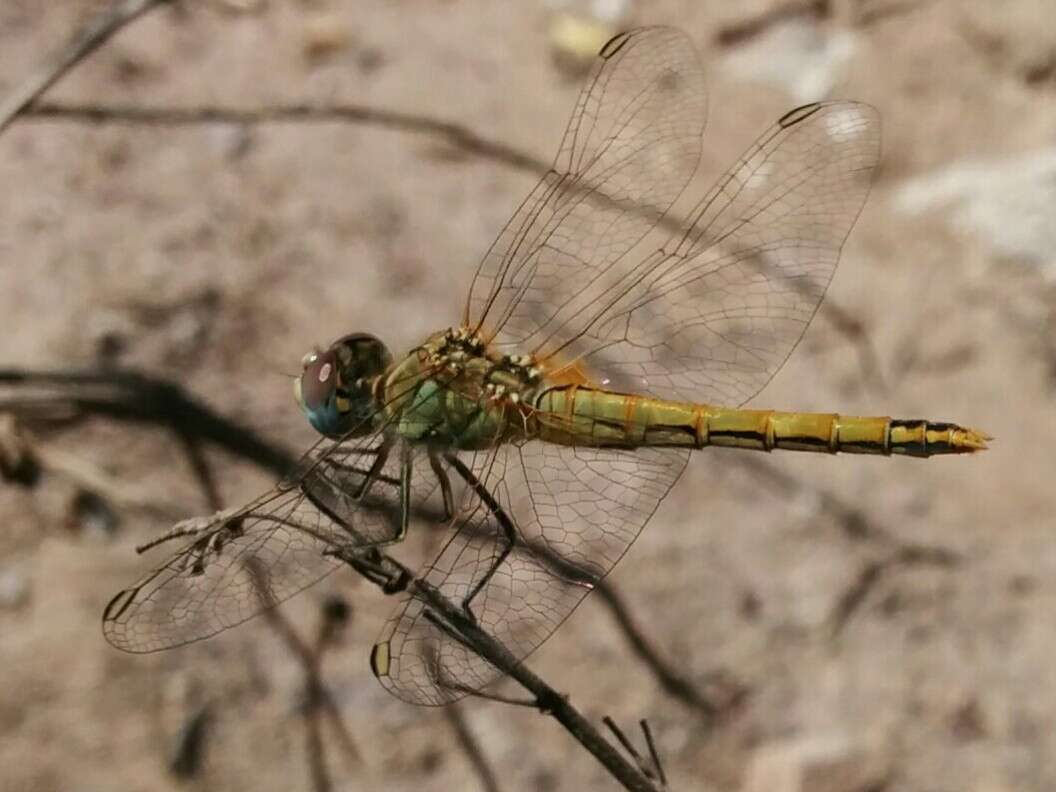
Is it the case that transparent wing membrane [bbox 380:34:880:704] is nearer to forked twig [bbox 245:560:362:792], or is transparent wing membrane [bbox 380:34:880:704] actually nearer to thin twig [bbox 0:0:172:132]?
forked twig [bbox 245:560:362:792]

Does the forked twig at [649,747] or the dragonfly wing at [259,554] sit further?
the dragonfly wing at [259,554]

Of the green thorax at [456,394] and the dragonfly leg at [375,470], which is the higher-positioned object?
the green thorax at [456,394]

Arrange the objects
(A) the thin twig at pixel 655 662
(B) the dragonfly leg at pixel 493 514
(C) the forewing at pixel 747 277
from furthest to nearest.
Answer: (A) the thin twig at pixel 655 662 < (C) the forewing at pixel 747 277 < (B) the dragonfly leg at pixel 493 514

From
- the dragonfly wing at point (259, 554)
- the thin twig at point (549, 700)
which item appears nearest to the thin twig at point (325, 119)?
the dragonfly wing at point (259, 554)

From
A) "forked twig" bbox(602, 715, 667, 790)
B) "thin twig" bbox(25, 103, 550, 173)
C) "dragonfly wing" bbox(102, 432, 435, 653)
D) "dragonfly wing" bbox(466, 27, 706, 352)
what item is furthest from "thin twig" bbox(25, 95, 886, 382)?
"forked twig" bbox(602, 715, 667, 790)

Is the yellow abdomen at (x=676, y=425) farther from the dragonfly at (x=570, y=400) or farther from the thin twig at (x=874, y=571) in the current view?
the thin twig at (x=874, y=571)

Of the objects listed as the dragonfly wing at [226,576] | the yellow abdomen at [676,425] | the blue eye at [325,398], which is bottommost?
the dragonfly wing at [226,576]

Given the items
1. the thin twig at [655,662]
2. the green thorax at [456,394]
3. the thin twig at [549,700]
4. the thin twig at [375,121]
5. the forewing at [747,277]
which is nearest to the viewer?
the thin twig at [549,700]

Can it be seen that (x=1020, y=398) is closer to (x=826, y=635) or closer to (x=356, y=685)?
(x=826, y=635)
